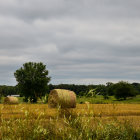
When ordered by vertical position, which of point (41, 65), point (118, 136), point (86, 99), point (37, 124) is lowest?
point (118, 136)

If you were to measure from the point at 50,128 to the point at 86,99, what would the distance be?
1346 mm

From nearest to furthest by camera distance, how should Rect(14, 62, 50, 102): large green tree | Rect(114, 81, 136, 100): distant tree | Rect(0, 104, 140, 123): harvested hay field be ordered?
Rect(0, 104, 140, 123): harvested hay field
Rect(14, 62, 50, 102): large green tree
Rect(114, 81, 136, 100): distant tree

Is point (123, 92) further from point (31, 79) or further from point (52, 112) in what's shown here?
point (52, 112)

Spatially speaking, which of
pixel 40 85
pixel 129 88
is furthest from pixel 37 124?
pixel 129 88

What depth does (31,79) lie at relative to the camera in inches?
1849

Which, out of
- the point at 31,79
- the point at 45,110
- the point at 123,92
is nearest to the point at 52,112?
the point at 45,110

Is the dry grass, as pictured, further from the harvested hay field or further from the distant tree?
the distant tree

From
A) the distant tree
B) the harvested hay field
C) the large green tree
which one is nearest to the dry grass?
the harvested hay field

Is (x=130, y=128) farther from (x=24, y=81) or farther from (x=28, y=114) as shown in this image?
(x=24, y=81)

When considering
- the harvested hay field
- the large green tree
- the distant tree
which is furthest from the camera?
the distant tree

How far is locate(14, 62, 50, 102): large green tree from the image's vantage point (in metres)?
45.8

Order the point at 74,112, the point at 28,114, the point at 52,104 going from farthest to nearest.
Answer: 1. the point at 52,104
2. the point at 74,112
3. the point at 28,114

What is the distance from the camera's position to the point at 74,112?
206 inches

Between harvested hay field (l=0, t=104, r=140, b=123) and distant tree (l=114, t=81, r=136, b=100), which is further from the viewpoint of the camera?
distant tree (l=114, t=81, r=136, b=100)
